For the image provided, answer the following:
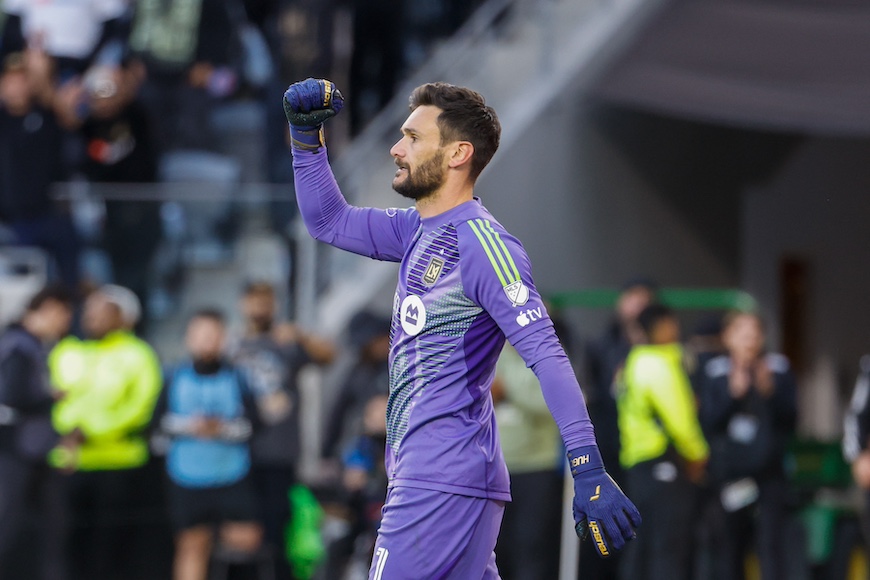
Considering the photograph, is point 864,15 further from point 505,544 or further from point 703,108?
point 505,544

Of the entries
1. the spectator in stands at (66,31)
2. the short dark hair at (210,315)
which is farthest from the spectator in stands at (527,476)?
the spectator in stands at (66,31)

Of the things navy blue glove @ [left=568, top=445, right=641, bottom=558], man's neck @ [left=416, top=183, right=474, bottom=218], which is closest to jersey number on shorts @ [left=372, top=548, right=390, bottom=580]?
navy blue glove @ [left=568, top=445, right=641, bottom=558]

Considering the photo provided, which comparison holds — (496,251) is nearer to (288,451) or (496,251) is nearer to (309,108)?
(309,108)

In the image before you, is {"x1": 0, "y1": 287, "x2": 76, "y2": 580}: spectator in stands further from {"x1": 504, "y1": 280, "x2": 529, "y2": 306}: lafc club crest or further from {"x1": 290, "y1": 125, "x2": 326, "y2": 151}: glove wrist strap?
{"x1": 504, "y1": 280, "x2": 529, "y2": 306}: lafc club crest

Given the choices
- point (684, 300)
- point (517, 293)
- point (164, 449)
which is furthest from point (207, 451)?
point (517, 293)

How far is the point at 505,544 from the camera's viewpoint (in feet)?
26.5

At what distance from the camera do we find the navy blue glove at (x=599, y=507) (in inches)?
139

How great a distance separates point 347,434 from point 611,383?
174cm

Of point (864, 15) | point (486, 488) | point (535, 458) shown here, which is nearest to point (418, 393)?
point (486, 488)

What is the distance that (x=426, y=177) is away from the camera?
400cm

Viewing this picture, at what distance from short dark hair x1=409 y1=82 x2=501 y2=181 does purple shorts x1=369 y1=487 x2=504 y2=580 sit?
3.07 feet

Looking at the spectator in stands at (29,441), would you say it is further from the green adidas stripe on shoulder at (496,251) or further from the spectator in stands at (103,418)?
the green adidas stripe on shoulder at (496,251)

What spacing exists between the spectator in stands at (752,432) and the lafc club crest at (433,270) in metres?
4.21

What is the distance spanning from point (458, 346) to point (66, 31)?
6764 mm
